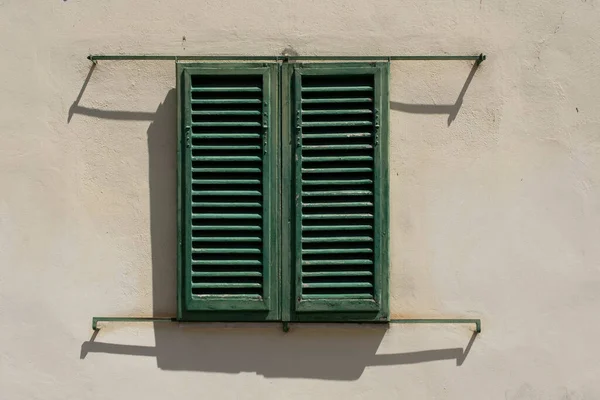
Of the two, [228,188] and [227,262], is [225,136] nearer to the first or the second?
[228,188]

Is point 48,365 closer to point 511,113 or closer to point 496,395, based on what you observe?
point 496,395

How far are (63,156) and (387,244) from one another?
64.1 inches

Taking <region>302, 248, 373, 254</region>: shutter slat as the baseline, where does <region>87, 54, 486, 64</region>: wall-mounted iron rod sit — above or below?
above

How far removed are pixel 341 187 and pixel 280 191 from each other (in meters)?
0.29

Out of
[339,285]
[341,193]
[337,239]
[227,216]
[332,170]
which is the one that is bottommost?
[339,285]

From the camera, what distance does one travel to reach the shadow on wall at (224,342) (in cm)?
378

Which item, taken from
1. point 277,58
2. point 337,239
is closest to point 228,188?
point 337,239

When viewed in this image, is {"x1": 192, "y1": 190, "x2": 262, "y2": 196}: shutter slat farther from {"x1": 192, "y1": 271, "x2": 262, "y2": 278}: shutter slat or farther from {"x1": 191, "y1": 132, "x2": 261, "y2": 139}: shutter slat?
{"x1": 192, "y1": 271, "x2": 262, "y2": 278}: shutter slat

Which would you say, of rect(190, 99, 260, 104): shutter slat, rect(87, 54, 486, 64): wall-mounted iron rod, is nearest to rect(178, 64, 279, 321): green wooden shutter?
rect(190, 99, 260, 104): shutter slat

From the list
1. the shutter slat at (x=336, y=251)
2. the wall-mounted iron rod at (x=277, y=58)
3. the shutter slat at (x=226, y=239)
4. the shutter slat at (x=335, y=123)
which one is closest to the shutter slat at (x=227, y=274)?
the shutter slat at (x=226, y=239)

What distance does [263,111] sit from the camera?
3.71m

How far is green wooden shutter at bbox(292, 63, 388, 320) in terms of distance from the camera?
12.1ft

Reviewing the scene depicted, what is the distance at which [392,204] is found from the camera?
3.80 m

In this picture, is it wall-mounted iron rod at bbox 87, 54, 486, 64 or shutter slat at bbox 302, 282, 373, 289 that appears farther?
wall-mounted iron rod at bbox 87, 54, 486, 64
